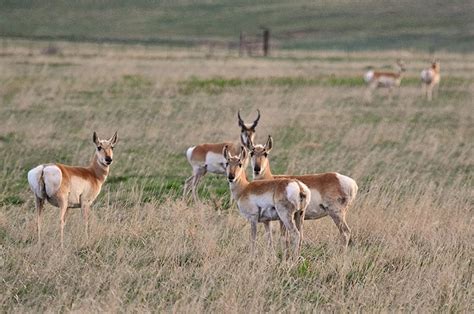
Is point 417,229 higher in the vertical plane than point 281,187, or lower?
lower

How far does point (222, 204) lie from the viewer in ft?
35.1

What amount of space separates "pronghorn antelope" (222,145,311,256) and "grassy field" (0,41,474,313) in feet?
0.89

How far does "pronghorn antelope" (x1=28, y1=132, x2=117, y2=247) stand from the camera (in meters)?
8.34

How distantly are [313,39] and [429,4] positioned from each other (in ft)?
60.7

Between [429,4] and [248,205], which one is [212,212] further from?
[429,4]

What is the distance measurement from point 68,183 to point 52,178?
0.26 metres

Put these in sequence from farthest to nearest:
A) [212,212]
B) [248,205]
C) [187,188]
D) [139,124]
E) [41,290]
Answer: [139,124]
[187,188]
[212,212]
[248,205]
[41,290]

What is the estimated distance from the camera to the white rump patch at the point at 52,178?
8.32 m

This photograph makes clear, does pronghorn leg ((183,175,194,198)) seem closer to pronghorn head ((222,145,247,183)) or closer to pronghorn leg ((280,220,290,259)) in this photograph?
pronghorn head ((222,145,247,183))

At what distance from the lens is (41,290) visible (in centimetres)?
667

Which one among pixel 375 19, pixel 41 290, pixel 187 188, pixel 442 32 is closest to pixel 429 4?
pixel 375 19

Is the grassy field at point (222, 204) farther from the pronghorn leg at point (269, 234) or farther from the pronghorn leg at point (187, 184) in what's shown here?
the pronghorn leg at point (187, 184)

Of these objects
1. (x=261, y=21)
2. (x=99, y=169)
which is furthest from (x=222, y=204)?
(x=261, y=21)

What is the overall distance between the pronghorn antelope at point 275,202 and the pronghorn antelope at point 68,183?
143cm
